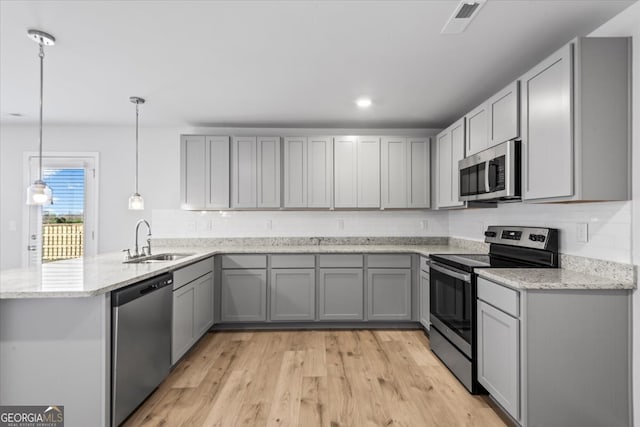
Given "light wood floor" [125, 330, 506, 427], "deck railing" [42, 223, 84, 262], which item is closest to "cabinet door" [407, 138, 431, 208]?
"light wood floor" [125, 330, 506, 427]

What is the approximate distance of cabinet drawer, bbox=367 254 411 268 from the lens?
3.92m

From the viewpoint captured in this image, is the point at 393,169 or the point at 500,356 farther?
the point at 393,169

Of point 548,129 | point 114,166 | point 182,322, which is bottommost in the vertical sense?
point 182,322

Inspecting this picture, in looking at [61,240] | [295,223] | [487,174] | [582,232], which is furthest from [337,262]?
[61,240]

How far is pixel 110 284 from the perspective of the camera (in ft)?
6.35

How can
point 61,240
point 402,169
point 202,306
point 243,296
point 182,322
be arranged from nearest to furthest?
point 182,322 → point 202,306 → point 243,296 → point 402,169 → point 61,240

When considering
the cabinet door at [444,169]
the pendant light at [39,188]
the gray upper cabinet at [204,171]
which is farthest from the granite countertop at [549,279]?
the gray upper cabinet at [204,171]

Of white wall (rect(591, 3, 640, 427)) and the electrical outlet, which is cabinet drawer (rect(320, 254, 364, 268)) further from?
white wall (rect(591, 3, 640, 427))

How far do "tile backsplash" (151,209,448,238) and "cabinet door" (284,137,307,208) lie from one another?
1.19 feet

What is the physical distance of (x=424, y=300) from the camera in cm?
368

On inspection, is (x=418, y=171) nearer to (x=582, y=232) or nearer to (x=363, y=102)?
(x=363, y=102)

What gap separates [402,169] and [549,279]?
241cm

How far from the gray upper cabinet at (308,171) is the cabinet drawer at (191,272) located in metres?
1.17

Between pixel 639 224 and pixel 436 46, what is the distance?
162cm
